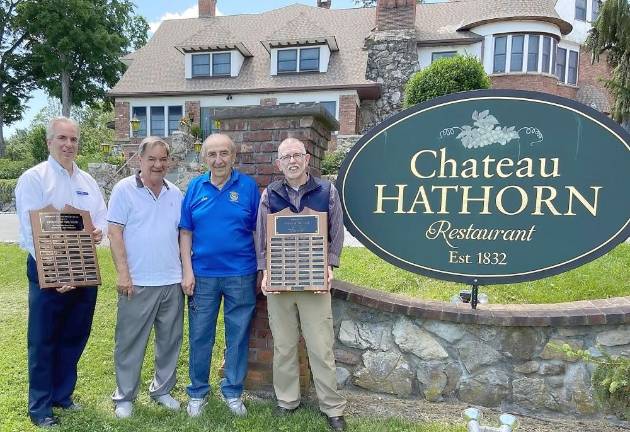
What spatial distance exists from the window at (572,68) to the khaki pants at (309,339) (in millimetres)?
19523

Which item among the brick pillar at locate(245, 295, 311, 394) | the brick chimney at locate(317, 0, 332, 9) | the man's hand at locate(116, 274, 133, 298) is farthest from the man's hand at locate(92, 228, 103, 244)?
the brick chimney at locate(317, 0, 332, 9)

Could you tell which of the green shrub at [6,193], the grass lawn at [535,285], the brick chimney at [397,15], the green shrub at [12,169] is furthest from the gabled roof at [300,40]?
the grass lawn at [535,285]

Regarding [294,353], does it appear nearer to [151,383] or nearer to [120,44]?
[151,383]

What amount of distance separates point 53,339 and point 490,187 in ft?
8.82

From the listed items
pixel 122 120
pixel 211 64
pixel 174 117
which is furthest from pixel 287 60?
pixel 122 120

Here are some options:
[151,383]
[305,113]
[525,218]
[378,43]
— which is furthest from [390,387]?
[378,43]

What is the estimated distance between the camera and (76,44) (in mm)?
26078

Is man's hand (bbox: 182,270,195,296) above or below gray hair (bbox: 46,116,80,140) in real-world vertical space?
below

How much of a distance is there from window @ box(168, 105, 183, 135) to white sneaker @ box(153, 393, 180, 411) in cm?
1730

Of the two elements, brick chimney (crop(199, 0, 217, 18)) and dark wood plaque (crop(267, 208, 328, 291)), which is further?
brick chimney (crop(199, 0, 217, 18))

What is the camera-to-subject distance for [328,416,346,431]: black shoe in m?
2.70

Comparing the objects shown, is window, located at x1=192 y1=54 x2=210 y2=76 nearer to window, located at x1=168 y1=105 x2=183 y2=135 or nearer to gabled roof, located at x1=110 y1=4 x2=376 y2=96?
gabled roof, located at x1=110 y1=4 x2=376 y2=96

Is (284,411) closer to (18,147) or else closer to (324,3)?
(324,3)

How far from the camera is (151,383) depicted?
3143 millimetres
